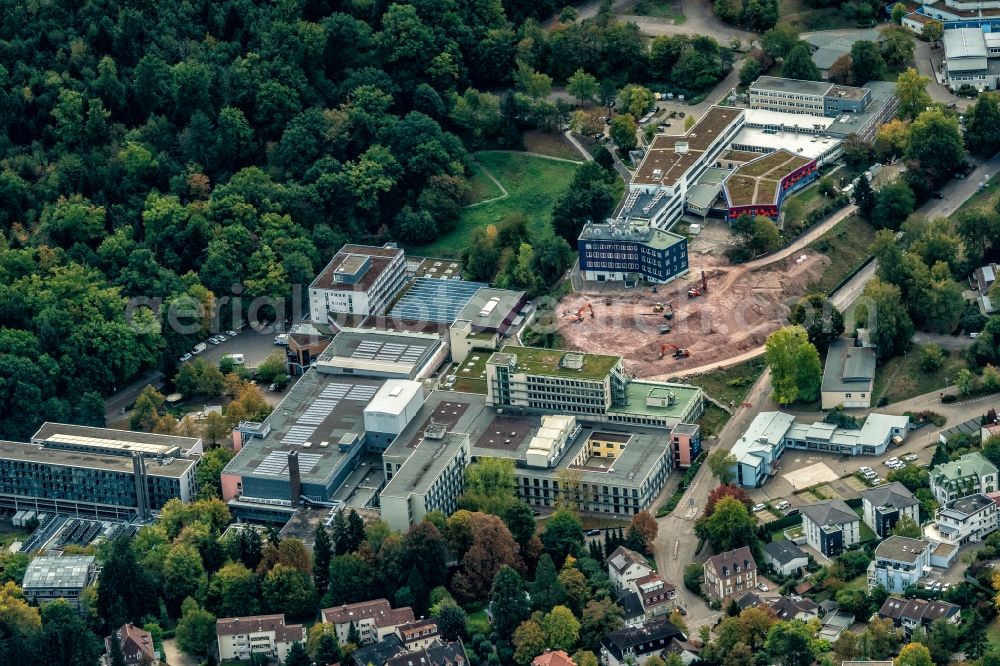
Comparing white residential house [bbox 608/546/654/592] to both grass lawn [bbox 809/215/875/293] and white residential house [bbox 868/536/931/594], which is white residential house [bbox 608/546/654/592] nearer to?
white residential house [bbox 868/536/931/594]

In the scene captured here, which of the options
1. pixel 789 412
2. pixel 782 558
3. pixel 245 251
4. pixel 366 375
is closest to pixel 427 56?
pixel 245 251

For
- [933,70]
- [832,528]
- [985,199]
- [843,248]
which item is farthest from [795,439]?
[933,70]

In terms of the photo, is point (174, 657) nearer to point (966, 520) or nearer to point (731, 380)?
point (731, 380)

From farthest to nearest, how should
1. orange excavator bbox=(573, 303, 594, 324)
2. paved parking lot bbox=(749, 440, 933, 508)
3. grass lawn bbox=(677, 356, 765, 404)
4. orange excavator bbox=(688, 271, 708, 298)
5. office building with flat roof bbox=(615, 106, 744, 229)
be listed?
office building with flat roof bbox=(615, 106, 744, 229) → orange excavator bbox=(688, 271, 708, 298) → orange excavator bbox=(573, 303, 594, 324) → grass lawn bbox=(677, 356, 765, 404) → paved parking lot bbox=(749, 440, 933, 508)

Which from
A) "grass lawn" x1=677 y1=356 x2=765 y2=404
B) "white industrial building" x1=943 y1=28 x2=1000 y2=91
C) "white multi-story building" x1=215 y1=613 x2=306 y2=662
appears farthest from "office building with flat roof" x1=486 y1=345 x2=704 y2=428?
"white industrial building" x1=943 y1=28 x2=1000 y2=91

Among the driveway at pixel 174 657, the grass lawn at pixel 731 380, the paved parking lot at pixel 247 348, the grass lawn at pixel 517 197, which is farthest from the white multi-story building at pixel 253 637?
the grass lawn at pixel 517 197

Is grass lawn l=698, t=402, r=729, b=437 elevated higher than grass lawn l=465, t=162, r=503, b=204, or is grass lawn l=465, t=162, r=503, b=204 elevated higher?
grass lawn l=465, t=162, r=503, b=204
